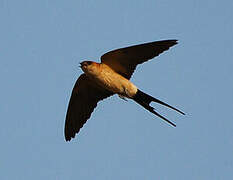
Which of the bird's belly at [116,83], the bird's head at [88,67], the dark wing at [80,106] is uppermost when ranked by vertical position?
the bird's head at [88,67]

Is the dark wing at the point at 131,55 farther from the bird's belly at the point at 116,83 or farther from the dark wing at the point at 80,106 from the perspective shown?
the dark wing at the point at 80,106

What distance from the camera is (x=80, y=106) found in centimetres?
930

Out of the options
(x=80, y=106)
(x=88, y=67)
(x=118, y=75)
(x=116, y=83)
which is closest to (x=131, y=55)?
(x=118, y=75)

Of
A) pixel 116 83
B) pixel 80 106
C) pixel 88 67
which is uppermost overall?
pixel 88 67

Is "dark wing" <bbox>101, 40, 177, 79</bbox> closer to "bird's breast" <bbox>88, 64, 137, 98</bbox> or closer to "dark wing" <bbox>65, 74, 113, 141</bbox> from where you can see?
"bird's breast" <bbox>88, 64, 137, 98</bbox>

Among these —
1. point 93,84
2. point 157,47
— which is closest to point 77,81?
point 93,84

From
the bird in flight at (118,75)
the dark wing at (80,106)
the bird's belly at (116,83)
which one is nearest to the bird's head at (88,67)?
the bird in flight at (118,75)

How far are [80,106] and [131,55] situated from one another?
1226mm

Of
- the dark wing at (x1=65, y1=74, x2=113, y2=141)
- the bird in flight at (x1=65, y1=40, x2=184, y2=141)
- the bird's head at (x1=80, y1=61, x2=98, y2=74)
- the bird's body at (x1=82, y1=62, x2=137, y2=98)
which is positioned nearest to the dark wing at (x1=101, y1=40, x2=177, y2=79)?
the bird in flight at (x1=65, y1=40, x2=184, y2=141)

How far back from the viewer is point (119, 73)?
8.77 m

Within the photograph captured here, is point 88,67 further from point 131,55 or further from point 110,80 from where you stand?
point 131,55

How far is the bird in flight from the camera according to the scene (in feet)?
27.6

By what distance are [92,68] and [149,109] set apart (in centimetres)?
99

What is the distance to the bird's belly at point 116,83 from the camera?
8.44m
